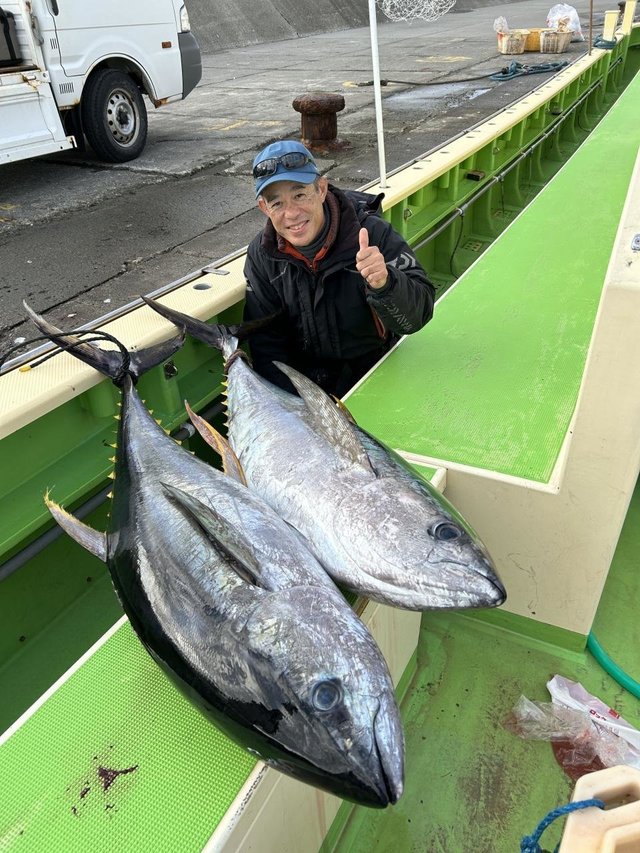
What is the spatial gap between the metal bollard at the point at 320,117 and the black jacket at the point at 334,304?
4.48 m

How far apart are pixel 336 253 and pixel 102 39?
18.3ft

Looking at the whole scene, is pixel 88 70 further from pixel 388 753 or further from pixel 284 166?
pixel 388 753

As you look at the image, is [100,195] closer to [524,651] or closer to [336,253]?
[336,253]

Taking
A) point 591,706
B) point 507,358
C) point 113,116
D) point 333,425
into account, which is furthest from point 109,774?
point 113,116

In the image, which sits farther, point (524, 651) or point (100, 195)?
point (100, 195)

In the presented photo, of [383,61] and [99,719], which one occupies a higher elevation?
[383,61]

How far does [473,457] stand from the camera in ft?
6.81

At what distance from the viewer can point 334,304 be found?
274 cm

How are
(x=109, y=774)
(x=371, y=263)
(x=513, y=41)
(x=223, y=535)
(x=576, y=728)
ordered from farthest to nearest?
1. (x=513, y=41)
2. (x=371, y=263)
3. (x=576, y=728)
4. (x=223, y=535)
5. (x=109, y=774)

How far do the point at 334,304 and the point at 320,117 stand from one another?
5.25 meters

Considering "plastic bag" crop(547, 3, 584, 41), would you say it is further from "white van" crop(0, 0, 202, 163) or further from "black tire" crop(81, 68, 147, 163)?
"black tire" crop(81, 68, 147, 163)

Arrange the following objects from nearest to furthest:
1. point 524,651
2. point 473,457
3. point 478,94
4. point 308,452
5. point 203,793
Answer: point 203,793 < point 308,452 < point 473,457 < point 524,651 < point 478,94

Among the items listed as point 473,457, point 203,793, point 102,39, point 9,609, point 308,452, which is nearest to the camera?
point 203,793

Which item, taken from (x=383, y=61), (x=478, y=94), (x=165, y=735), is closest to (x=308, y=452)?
(x=165, y=735)
